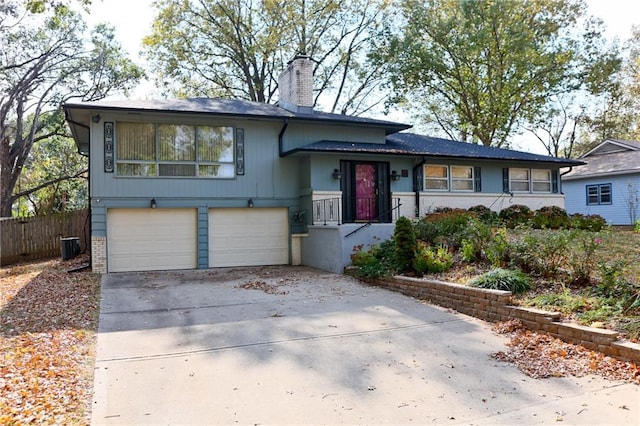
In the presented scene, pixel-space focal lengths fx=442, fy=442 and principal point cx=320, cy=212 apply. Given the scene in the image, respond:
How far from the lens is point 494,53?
22.9 m

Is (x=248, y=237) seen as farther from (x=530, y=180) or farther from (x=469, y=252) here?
(x=530, y=180)

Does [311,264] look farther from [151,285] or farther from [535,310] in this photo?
[535,310]

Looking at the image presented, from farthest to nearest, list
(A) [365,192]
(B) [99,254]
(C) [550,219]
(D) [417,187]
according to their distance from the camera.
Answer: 1. (C) [550,219]
2. (D) [417,187]
3. (A) [365,192]
4. (B) [99,254]

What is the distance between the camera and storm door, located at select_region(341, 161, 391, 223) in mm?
Answer: 13617

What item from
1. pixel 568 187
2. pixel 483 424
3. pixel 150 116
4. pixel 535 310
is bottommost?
pixel 483 424

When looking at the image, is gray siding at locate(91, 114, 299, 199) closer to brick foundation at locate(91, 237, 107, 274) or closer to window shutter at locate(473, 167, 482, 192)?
brick foundation at locate(91, 237, 107, 274)

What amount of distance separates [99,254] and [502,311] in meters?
10.0

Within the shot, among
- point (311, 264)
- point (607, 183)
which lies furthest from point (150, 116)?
point (607, 183)

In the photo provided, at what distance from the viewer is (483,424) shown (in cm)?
356

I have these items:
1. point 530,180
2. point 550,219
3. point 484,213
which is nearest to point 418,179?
point 484,213

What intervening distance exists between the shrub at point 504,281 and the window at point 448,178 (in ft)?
25.3

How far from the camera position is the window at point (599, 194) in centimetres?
2113

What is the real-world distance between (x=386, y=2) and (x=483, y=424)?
947 inches

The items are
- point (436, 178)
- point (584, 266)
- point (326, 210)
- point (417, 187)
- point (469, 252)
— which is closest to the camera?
point (584, 266)
